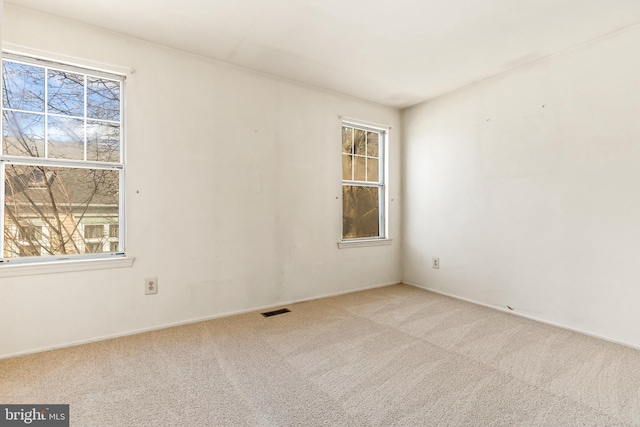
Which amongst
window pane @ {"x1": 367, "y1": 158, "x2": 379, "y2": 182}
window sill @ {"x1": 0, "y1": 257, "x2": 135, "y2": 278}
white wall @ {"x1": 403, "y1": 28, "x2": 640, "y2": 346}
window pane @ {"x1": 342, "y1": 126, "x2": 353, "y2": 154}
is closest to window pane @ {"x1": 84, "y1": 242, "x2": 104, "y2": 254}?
window sill @ {"x1": 0, "y1": 257, "x2": 135, "y2": 278}

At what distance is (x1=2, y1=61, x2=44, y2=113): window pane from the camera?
221 cm

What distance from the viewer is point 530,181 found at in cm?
296

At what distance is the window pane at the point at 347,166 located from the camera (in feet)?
12.6

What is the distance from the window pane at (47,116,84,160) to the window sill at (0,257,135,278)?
0.82 m

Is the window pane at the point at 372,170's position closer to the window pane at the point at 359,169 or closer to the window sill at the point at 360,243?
the window pane at the point at 359,169

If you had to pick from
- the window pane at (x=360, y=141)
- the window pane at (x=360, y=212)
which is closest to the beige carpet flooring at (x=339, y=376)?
the window pane at (x=360, y=212)

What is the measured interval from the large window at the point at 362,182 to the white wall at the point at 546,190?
612 millimetres

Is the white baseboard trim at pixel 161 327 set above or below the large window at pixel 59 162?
below

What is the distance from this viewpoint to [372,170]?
4176 millimetres

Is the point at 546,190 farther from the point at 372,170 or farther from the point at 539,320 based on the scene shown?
the point at 372,170

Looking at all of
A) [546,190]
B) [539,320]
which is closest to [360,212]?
[546,190]

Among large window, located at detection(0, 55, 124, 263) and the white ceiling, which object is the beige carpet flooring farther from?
the white ceiling

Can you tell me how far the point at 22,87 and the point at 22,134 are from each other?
0.35 m

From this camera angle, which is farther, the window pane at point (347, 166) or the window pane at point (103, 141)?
the window pane at point (347, 166)
